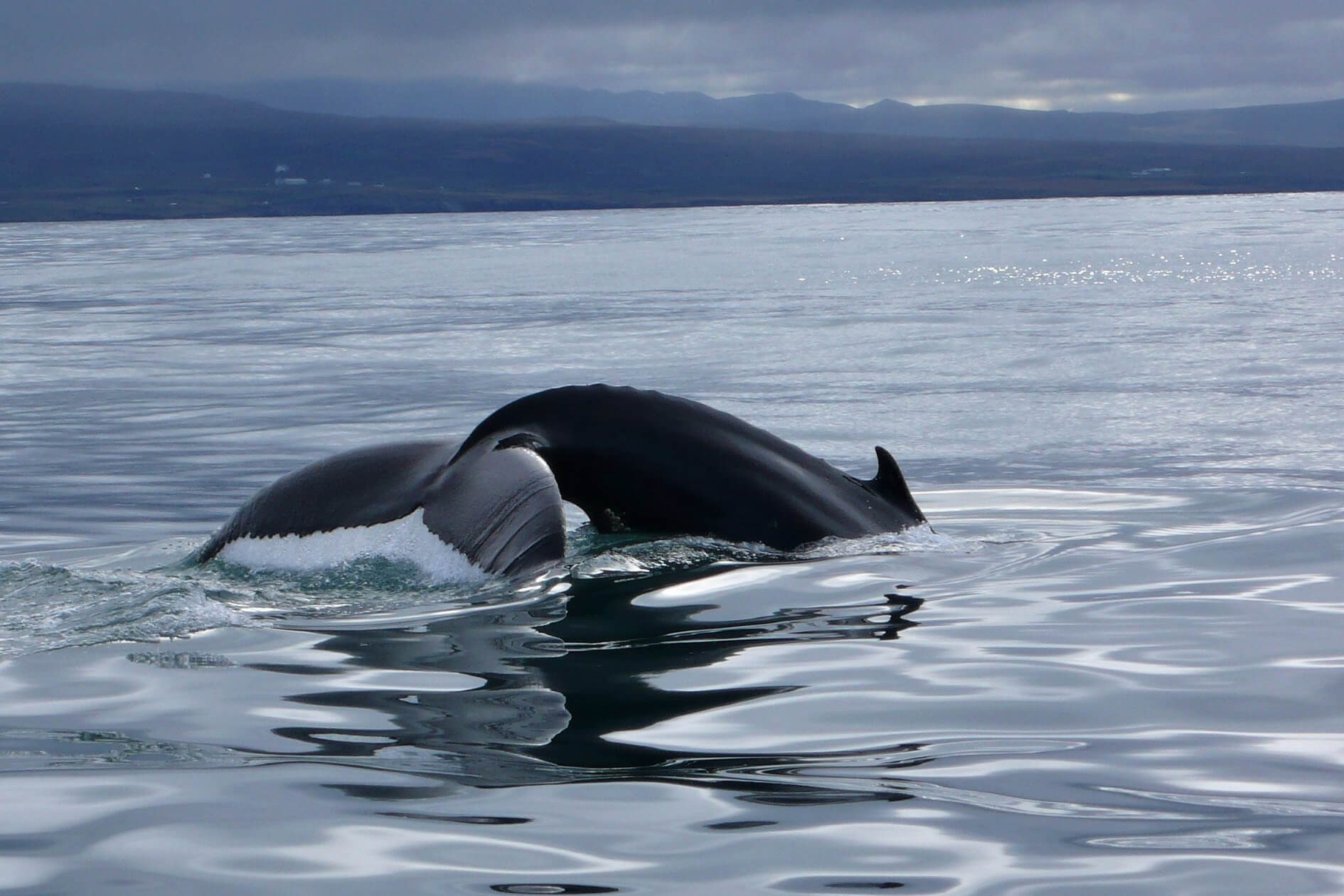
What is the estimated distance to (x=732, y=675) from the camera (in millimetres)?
4676

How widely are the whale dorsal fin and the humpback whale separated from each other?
0.06 feet

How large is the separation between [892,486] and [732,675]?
2.32m

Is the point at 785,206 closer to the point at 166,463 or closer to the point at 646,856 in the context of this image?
the point at 166,463

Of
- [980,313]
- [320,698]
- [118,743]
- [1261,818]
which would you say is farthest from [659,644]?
[980,313]

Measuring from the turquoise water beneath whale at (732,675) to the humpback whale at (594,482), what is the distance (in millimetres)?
158

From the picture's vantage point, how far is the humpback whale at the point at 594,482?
18.0 ft

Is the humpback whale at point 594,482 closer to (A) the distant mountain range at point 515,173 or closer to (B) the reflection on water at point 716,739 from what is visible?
(B) the reflection on water at point 716,739

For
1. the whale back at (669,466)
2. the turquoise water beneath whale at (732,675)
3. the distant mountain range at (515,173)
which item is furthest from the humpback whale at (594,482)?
the distant mountain range at (515,173)

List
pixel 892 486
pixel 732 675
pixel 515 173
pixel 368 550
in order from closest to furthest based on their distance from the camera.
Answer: pixel 732 675, pixel 368 550, pixel 892 486, pixel 515 173

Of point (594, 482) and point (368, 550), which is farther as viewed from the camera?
point (594, 482)

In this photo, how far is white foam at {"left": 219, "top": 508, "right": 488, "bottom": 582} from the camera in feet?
18.1

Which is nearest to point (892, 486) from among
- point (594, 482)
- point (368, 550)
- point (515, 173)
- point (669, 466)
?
point (669, 466)

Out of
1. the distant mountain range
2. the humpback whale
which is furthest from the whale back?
the distant mountain range

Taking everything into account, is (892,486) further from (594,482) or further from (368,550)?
(368,550)
